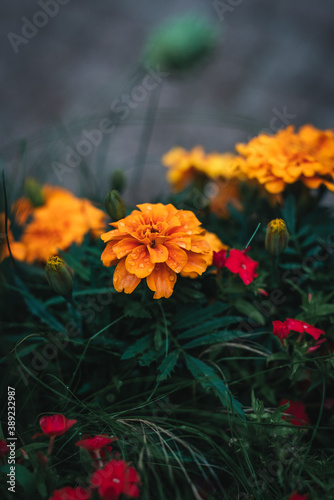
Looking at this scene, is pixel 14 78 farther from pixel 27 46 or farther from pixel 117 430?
pixel 117 430

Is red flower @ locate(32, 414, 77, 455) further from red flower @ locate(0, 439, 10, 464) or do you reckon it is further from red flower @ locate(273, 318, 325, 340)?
red flower @ locate(273, 318, 325, 340)

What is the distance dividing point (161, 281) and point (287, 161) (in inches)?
12.7

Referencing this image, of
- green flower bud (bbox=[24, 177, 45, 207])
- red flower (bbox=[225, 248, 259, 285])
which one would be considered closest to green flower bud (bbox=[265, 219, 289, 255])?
red flower (bbox=[225, 248, 259, 285])

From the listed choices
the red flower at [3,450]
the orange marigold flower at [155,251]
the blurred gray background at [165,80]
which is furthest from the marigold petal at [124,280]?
the blurred gray background at [165,80]

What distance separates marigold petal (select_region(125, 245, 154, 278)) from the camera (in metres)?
0.51

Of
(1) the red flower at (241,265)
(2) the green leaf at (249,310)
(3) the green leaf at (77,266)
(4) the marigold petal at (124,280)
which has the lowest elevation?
(2) the green leaf at (249,310)

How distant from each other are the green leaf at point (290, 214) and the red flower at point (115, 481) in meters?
0.43

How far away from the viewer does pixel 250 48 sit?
226 centimetres

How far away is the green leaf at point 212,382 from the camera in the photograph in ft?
1.74

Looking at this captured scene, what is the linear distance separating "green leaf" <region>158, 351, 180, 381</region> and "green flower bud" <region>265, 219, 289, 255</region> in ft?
0.64

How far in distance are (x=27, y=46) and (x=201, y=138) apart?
43.7 inches

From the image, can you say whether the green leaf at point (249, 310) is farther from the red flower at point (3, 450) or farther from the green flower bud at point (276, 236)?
the red flower at point (3, 450)

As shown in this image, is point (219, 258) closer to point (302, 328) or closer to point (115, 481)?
point (302, 328)

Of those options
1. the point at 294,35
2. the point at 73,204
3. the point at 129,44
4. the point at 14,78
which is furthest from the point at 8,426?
the point at 294,35
